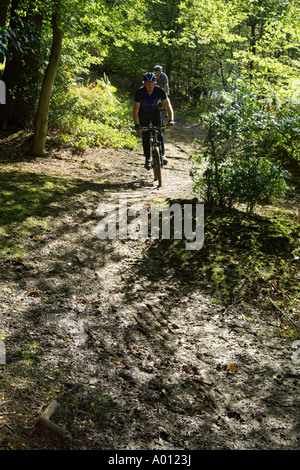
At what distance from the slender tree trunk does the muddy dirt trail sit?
351 centimetres

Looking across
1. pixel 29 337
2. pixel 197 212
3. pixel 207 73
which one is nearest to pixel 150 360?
pixel 29 337

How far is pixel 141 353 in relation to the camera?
11.8 feet

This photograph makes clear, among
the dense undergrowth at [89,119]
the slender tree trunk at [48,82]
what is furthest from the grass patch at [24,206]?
the dense undergrowth at [89,119]

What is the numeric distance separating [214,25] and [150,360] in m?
15.7

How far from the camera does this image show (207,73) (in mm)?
21953

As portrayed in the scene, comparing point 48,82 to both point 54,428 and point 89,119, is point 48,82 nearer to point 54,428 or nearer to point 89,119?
point 89,119

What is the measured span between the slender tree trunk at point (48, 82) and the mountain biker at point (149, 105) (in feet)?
6.17

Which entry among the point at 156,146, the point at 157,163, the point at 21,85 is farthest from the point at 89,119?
the point at 157,163

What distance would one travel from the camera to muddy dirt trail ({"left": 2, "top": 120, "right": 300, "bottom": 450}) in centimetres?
279

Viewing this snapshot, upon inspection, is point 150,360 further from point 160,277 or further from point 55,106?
point 55,106

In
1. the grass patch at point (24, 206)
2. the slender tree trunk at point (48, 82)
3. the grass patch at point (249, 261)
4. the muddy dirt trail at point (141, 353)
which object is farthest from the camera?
the slender tree trunk at point (48, 82)

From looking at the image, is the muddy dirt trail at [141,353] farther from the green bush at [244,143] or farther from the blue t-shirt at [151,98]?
the blue t-shirt at [151,98]

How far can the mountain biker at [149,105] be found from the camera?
793 centimetres

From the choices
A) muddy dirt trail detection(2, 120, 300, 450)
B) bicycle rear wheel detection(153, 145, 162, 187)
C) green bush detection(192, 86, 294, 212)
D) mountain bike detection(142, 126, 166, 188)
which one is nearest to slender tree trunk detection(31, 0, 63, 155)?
mountain bike detection(142, 126, 166, 188)
